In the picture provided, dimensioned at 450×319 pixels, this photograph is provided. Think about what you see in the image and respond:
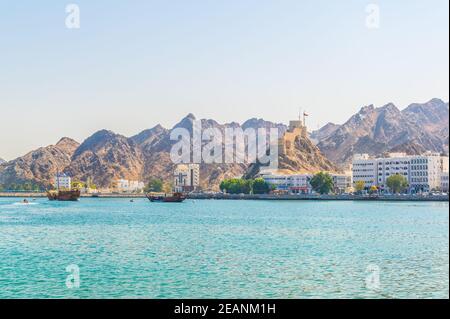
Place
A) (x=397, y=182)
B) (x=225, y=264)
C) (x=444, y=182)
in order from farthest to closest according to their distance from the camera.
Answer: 1. (x=444, y=182)
2. (x=397, y=182)
3. (x=225, y=264)

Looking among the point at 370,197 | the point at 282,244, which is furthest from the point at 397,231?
the point at 370,197

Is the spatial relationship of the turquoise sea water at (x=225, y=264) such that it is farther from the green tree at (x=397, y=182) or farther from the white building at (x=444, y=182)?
the white building at (x=444, y=182)

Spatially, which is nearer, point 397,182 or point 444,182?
point 397,182

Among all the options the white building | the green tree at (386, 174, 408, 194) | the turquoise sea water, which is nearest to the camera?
the turquoise sea water

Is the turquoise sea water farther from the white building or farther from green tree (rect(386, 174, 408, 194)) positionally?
the white building

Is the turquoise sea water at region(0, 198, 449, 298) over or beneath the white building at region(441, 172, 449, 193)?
beneath

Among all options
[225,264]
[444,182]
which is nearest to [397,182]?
[444,182]

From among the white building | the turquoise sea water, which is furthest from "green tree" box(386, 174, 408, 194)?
the turquoise sea water

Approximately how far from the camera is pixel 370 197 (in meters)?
181

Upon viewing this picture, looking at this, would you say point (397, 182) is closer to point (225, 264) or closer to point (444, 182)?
point (444, 182)

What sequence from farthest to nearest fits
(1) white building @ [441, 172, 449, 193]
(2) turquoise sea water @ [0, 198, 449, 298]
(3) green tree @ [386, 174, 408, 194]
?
1. (1) white building @ [441, 172, 449, 193]
2. (3) green tree @ [386, 174, 408, 194]
3. (2) turquoise sea water @ [0, 198, 449, 298]

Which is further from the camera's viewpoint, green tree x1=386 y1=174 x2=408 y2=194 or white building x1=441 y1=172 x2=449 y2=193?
white building x1=441 y1=172 x2=449 y2=193

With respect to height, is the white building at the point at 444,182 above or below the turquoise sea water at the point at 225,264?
above

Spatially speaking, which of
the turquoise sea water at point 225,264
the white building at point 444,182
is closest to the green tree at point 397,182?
the white building at point 444,182
